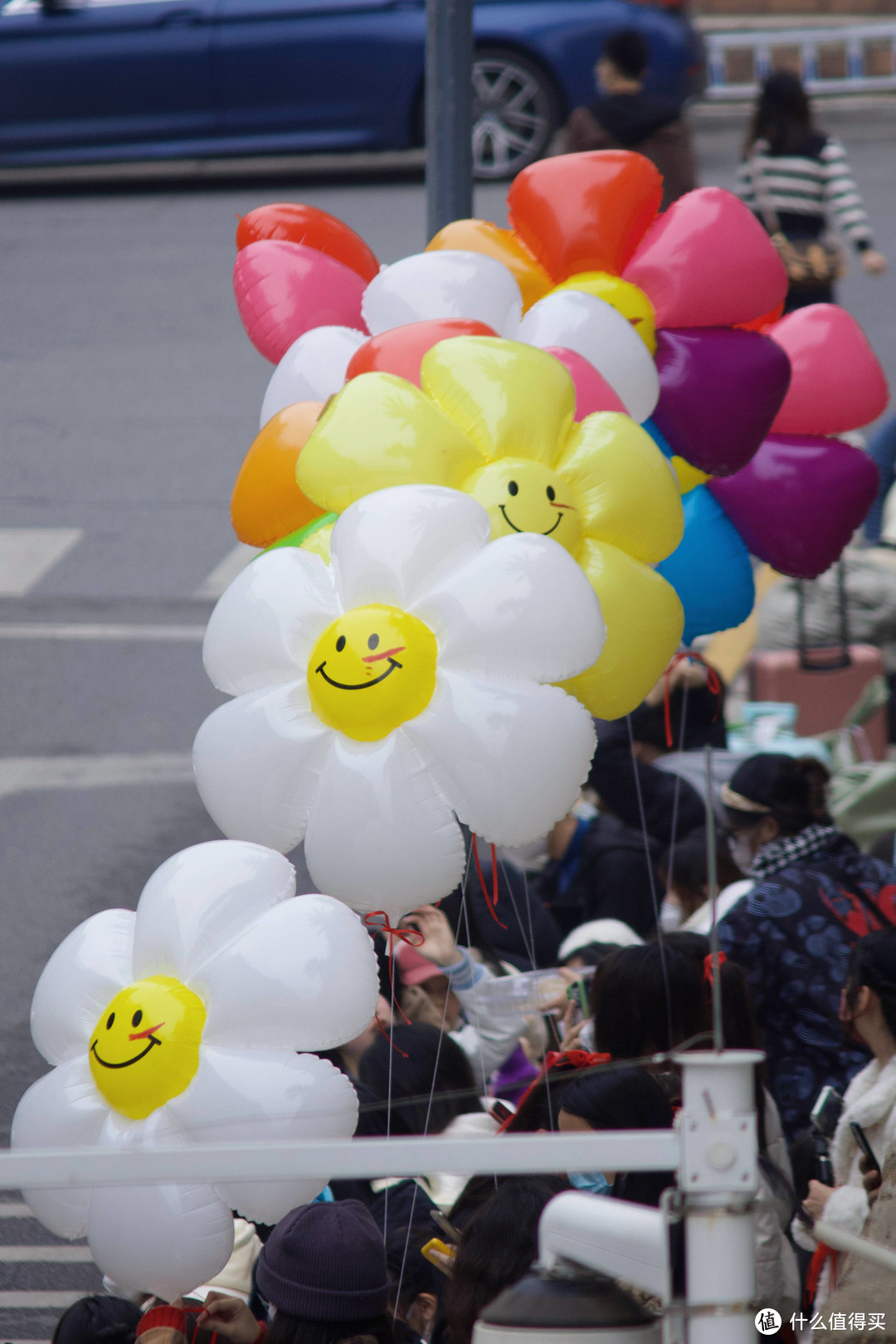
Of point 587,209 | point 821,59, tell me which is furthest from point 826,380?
point 821,59

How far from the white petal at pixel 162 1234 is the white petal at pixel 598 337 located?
5.54 feet

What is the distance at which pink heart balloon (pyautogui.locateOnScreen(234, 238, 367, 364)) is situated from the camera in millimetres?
3383

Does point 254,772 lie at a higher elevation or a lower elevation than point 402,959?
higher

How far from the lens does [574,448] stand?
9.41 ft

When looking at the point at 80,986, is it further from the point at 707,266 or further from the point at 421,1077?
the point at 707,266

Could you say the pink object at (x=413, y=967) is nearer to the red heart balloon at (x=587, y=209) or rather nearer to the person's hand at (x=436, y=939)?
the person's hand at (x=436, y=939)

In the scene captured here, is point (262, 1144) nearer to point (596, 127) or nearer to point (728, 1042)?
point (728, 1042)

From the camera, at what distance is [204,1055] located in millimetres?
2418

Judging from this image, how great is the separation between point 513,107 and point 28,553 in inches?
183

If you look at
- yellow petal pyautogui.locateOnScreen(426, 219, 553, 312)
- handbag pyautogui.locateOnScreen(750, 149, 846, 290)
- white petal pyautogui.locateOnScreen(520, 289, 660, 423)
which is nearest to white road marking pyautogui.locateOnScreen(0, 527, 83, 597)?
handbag pyautogui.locateOnScreen(750, 149, 846, 290)

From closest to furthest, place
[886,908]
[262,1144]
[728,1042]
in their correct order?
1. [262,1144]
2. [728,1042]
3. [886,908]

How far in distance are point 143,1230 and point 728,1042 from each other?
1.27 meters

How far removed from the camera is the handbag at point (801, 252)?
7188 mm

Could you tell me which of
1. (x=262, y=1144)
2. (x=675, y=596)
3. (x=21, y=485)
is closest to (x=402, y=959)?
(x=675, y=596)
